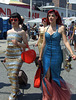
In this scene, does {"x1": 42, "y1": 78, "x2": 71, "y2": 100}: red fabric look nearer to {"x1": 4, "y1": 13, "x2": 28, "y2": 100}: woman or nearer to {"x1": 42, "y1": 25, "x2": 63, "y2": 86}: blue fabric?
{"x1": 42, "y1": 25, "x2": 63, "y2": 86}: blue fabric

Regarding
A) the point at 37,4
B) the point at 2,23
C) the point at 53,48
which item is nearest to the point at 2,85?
the point at 53,48

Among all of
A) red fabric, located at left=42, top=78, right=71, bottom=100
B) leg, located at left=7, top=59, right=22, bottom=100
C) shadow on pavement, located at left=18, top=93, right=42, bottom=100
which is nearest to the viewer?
red fabric, located at left=42, top=78, right=71, bottom=100

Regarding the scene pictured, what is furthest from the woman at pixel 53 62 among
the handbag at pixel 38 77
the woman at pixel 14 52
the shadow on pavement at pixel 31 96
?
the shadow on pavement at pixel 31 96

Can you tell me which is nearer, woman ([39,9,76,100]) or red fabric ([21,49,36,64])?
woman ([39,9,76,100])

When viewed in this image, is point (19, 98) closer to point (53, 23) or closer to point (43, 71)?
point (43, 71)

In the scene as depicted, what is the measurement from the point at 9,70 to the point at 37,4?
60.6 metres

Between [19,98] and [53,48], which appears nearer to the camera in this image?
[53,48]

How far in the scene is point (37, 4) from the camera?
63.9 m

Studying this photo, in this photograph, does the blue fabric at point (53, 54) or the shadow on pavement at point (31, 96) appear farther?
the shadow on pavement at point (31, 96)

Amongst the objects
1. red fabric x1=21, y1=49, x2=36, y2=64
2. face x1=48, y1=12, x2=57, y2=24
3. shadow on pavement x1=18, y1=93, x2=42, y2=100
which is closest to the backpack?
shadow on pavement x1=18, y1=93, x2=42, y2=100

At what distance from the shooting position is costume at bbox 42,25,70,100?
14.0ft

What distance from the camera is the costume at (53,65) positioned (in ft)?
14.0

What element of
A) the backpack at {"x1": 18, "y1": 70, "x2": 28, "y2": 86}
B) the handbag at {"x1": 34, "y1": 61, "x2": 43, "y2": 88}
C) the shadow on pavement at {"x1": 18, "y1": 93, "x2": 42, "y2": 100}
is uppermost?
the handbag at {"x1": 34, "y1": 61, "x2": 43, "y2": 88}

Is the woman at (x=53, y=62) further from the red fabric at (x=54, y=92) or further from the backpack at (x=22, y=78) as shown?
the backpack at (x=22, y=78)
